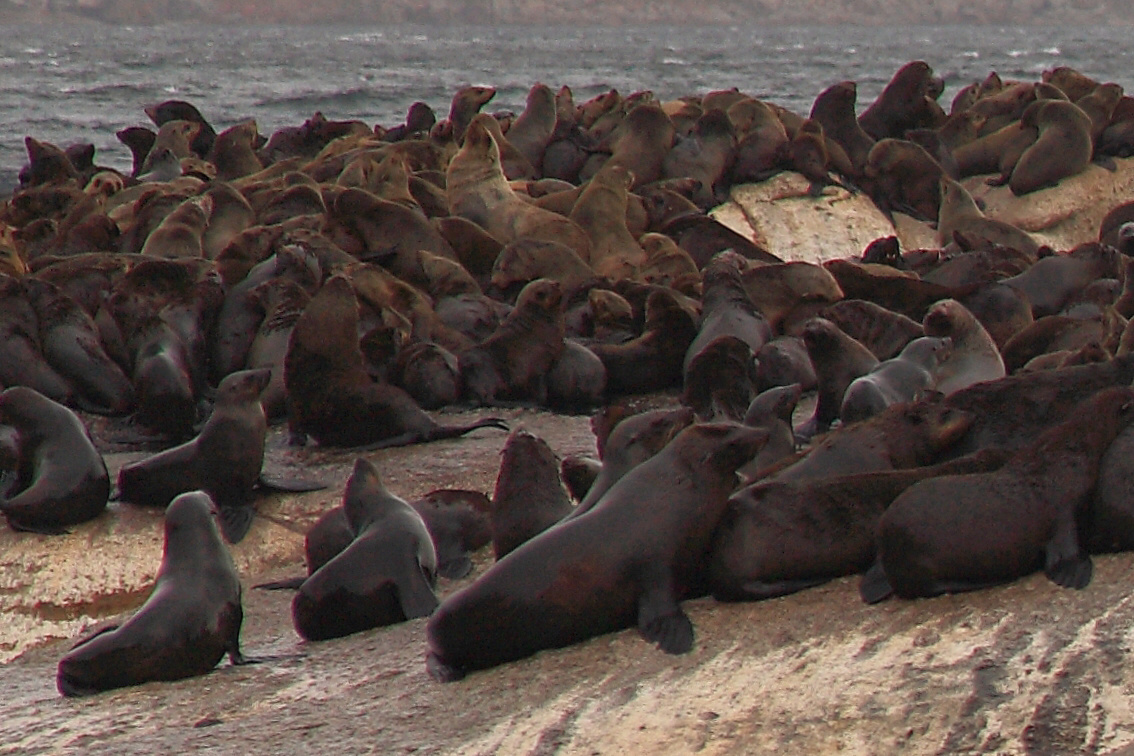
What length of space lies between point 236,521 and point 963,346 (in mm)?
3609

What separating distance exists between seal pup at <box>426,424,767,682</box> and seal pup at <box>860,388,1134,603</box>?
1.80ft

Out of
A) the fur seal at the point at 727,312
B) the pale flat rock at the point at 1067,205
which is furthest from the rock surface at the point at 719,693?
the pale flat rock at the point at 1067,205

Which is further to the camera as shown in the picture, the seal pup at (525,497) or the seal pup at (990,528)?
the seal pup at (525,497)

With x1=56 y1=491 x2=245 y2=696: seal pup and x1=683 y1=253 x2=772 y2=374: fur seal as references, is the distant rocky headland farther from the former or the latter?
x1=56 y1=491 x2=245 y2=696: seal pup

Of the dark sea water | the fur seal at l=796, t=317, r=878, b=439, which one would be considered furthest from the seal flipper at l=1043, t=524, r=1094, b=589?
the dark sea water

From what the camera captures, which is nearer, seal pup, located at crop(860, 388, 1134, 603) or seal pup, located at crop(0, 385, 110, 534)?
seal pup, located at crop(860, 388, 1134, 603)

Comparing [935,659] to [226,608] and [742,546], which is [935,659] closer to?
[742,546]

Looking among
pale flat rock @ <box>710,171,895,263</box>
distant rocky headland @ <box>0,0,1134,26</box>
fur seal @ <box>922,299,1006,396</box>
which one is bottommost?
distant rocky headland @ <box>0,0,1134,26</box>

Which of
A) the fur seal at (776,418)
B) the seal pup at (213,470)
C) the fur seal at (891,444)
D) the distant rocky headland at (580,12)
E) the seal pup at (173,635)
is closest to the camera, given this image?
the seal pup at (173,635)

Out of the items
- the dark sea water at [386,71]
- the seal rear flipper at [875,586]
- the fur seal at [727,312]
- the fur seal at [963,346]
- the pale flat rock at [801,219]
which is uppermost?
the seal rear flipper at [875,586]

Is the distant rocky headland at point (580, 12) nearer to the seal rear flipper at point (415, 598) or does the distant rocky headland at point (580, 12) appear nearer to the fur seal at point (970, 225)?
the fur seal at point (970, 225)

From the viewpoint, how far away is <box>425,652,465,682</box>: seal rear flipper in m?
4.39

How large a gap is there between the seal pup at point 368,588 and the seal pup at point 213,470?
137 cm

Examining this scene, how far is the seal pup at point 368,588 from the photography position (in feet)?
17.3
